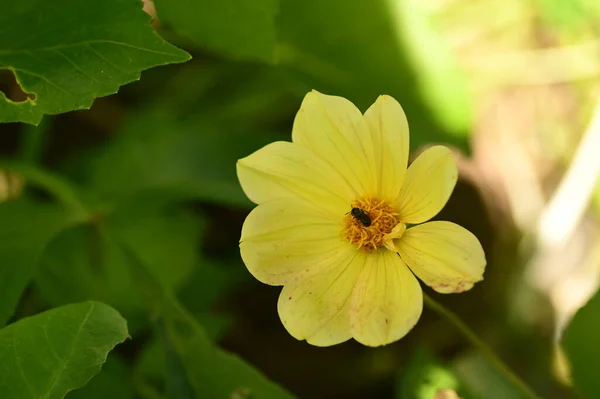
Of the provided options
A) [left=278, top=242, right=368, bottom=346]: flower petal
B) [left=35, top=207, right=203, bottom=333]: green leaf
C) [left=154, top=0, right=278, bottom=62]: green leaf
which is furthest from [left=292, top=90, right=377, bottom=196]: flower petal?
[left=35, top=207, right=203, bottom=333]: green leaf

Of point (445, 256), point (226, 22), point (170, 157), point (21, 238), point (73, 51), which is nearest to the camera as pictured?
point (445, 256)

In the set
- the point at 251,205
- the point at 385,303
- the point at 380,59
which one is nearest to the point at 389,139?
the point at 385,303

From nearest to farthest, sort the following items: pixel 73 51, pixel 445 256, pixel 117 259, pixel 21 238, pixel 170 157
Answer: pixel 445 256
pixel 73 51
pixel 21 238
pixel 117 259
pixel 170 157

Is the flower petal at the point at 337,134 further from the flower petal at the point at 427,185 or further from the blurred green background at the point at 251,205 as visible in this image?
the blurred green background at the point at 251,205

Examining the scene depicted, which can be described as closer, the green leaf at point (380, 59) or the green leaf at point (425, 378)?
the green leaf at point (425, 378)

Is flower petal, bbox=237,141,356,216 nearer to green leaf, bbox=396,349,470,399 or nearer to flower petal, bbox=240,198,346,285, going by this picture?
flower petal, bbox=240,198,346,285

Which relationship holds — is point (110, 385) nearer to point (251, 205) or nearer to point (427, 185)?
point (251, 205)

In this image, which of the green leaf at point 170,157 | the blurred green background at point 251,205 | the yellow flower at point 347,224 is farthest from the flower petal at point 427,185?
the green leaf at point 170,157

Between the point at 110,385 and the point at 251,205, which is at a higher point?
the point at 251,205
